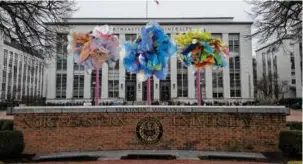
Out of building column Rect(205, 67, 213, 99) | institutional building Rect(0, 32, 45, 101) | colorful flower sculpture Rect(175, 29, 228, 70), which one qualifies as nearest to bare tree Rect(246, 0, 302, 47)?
colorful flower sculpture Rect(175, 29, 228, 70)

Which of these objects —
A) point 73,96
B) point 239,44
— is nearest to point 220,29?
point 239,44

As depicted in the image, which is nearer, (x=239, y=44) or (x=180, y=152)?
(x=180, y=152)

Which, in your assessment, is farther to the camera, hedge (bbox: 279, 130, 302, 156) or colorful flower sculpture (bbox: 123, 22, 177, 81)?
colorful flower sculpture (bbox: 123, 22, 177, 81)

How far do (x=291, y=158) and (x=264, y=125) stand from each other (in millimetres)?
1739

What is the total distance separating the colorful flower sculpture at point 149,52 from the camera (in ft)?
49.6

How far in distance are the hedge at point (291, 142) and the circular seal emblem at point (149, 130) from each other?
443cm

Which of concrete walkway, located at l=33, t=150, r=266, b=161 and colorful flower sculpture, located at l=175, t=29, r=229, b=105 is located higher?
colorful flower sculpture, located at l=175, t=29, r=229, b=105

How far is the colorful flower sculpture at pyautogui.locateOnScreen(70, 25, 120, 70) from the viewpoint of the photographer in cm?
1662

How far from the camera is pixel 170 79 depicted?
182 ft

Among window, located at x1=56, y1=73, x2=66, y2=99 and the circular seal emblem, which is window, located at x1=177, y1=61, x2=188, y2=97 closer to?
window, located at x1=56, y1=73, x2=66, y2=99

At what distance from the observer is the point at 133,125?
1240cm

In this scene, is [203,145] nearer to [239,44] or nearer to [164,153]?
[164,153]

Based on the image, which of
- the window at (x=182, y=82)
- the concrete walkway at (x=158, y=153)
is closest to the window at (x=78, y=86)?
the window at (x=182, y=82)

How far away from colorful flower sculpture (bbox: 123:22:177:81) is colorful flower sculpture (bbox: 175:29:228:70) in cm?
212
